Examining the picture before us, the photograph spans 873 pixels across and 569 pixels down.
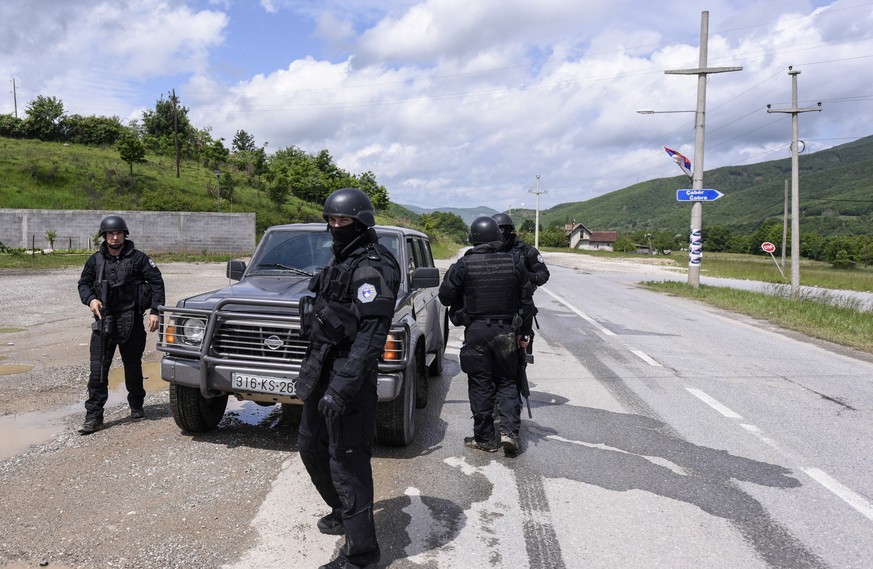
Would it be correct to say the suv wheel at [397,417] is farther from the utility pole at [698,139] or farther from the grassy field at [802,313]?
the utility pole at [698,139]

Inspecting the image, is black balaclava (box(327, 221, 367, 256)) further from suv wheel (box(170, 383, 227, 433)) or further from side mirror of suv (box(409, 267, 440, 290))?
suv wheel (box(170, 383, 227, 433))

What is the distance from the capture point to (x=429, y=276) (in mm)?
5359

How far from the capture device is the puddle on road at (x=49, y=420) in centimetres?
490

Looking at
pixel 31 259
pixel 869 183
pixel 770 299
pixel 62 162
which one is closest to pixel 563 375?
pixel 770 299

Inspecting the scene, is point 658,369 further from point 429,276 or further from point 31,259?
point 31,259

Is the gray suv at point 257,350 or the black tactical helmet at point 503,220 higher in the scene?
the black tactical helmet at point 503,220

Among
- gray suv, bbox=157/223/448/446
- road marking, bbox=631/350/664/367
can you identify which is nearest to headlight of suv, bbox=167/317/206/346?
gray suv, bbox=157/223/448/446

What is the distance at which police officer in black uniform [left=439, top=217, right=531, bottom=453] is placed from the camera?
4.82m

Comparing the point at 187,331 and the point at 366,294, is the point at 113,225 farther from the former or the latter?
the point at 366,294

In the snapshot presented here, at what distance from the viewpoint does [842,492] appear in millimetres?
4109

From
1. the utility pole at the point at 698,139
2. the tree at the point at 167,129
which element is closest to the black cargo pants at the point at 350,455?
the utility pole at the point at 698,139

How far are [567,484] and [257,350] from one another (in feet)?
7.90

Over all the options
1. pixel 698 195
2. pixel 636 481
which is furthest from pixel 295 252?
pixel 698 195

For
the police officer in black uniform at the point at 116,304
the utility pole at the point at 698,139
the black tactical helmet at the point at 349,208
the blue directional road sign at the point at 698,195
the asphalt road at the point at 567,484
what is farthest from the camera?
the utility pole at the point at 698,139
